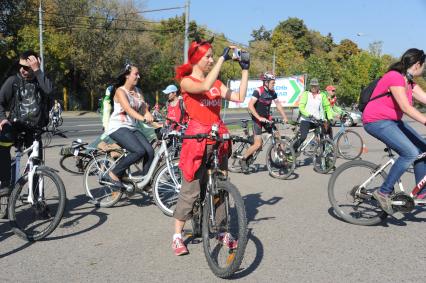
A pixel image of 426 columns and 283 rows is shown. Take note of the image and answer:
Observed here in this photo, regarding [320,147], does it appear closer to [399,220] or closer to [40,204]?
[399,220]

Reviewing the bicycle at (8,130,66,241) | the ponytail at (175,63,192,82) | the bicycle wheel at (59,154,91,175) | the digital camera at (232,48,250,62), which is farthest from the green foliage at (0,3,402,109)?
the digital camera at (232,48,250,62)

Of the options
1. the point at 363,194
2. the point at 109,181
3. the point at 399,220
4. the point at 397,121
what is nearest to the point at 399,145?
the point at 397,121

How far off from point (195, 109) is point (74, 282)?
5.85ft

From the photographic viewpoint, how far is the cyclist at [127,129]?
591 cm

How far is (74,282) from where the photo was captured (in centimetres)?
373

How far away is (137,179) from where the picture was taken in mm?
6055

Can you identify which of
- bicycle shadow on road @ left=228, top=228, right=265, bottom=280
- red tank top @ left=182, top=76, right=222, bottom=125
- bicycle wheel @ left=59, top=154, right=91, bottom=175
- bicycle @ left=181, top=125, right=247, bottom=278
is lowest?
bicycle wheel @ left=59, top=154, right=91, bottom=175

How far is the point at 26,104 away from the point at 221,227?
2.77 metres

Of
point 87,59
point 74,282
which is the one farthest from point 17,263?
point 87,59

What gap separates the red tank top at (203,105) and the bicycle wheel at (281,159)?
4.40 metres

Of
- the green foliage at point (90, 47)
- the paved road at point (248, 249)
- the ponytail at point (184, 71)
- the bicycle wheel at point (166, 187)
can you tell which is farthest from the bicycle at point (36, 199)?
the green foliage at point (90, 47)

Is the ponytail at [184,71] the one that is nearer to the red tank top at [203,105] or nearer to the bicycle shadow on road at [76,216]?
the red tank top at [203,105]

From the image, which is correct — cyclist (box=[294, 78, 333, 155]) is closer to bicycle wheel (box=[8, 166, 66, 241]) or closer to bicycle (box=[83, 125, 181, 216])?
bicycle (box=[83, 125, 181, 216])

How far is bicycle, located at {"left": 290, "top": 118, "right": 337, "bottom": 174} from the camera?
9.06 meters
